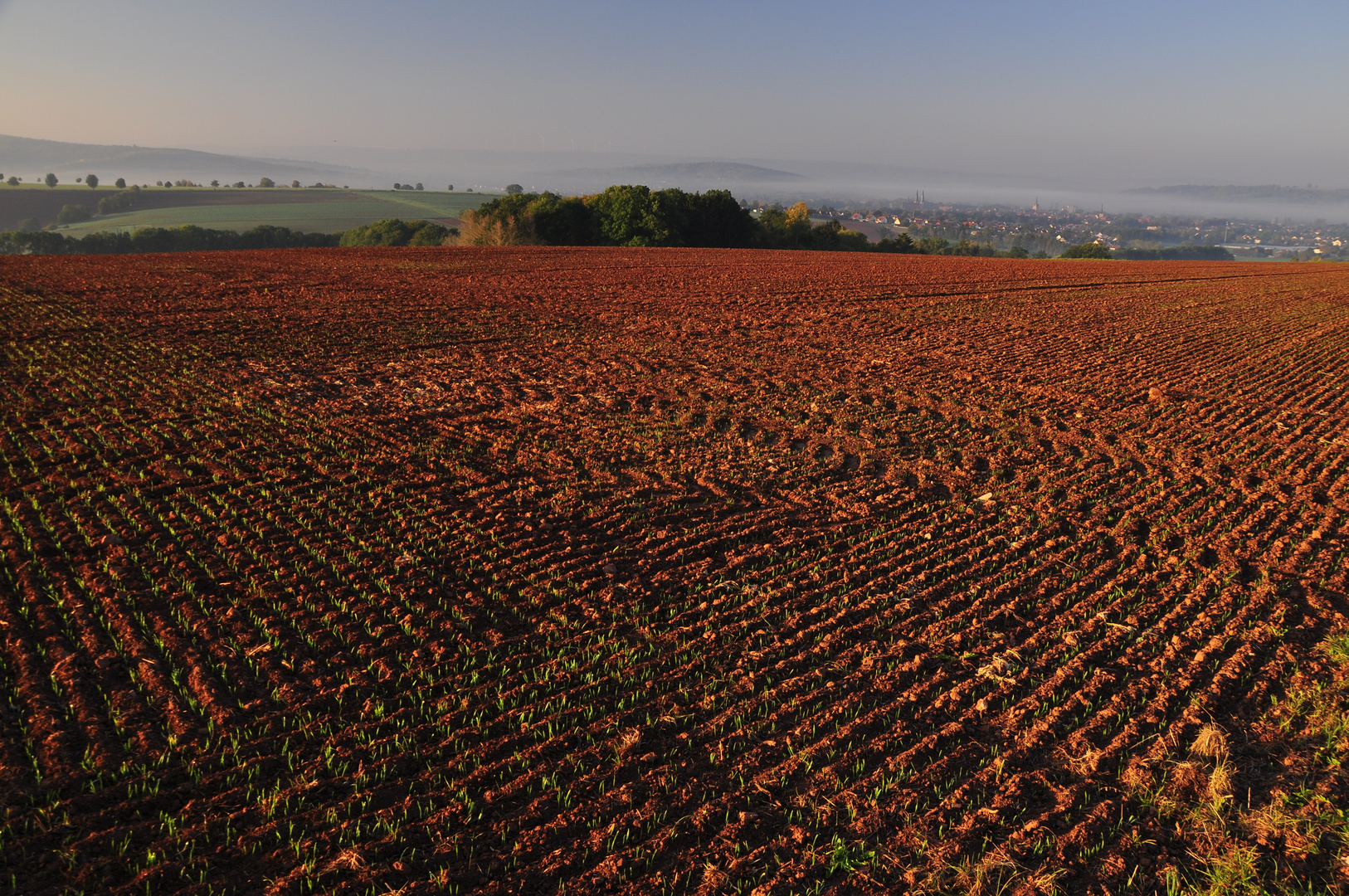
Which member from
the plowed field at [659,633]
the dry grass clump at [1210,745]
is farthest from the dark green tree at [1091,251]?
the dry grass clump at [1210,745]

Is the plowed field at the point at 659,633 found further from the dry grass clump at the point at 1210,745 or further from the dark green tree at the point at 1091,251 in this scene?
the dark green tree at the point at 1091,251

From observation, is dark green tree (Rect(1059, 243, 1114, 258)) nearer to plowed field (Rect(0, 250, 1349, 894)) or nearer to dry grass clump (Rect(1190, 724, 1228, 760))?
plowed field (Rect(0, 250, 1349, 894))

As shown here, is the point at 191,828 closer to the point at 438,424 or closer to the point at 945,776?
the point at 945,776

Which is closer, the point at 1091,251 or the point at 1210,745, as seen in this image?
the point at 1210,745

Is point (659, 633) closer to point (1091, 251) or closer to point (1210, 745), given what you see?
point (1210, 745)

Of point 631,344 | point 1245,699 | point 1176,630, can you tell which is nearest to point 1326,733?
point 1245,699

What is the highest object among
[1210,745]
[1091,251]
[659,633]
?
[1091,251]

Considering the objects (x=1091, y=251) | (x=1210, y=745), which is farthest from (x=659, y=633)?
(x=1091, y=251)

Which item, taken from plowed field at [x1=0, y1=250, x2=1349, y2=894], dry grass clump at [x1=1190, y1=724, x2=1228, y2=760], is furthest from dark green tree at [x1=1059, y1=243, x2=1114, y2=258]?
dry grass clump at [x1=1190, y1=724, x2=1228, y2=760]
